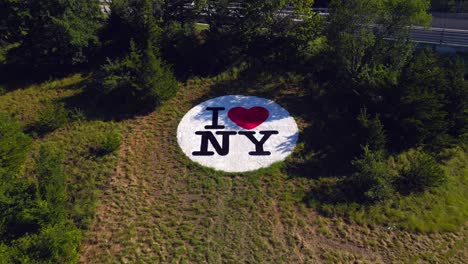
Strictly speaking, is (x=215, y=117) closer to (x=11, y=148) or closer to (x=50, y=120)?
(x=50, y=120)

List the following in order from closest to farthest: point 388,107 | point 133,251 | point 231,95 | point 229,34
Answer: point 133,251 → point 388,107 → point 231,95 → point 229,34

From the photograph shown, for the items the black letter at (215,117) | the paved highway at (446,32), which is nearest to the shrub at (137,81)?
the black letter at (215,117)

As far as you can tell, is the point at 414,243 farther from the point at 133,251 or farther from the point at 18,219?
the point at 18,219

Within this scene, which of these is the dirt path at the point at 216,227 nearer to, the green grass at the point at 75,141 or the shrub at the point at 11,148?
the green grass at the point at 75,141

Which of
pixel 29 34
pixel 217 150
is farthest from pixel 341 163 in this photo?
pixel 29 34

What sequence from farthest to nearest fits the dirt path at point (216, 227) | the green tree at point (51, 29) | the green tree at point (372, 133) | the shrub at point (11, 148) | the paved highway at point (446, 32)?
1. the paved highway at point (446, 32)
2. the green tree at point (51, 29)
3. the green tree at point (372, 133)
4. the shrub at point (11, 148)
5. the dirt path at point (216, 227)
